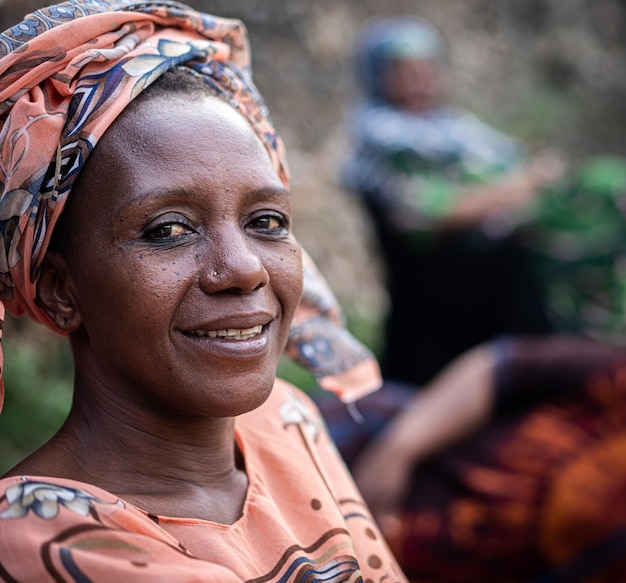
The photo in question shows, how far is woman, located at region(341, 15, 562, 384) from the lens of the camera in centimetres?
576

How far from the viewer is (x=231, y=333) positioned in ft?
5.24

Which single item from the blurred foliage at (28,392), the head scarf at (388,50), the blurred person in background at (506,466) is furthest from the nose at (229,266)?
the head scarf at (388,50)

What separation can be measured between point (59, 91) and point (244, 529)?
0.84 meters

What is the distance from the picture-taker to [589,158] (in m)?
11.1

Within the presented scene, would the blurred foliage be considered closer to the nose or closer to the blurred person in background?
the blurred person in background

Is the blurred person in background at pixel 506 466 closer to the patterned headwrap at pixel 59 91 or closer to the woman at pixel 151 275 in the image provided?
the woman at pixel 151 275

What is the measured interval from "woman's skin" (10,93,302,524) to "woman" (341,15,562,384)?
13.3ft

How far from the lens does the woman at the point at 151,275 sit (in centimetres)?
156

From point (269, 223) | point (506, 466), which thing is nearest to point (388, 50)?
point (506, 466)

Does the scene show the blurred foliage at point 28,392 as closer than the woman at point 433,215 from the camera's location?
Yes

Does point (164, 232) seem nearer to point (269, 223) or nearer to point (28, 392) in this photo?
point (269, 223)

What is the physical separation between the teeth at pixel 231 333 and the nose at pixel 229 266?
0.22ft

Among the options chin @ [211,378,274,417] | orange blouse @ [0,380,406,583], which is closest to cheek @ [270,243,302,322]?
chin @ [211,378,274,417]

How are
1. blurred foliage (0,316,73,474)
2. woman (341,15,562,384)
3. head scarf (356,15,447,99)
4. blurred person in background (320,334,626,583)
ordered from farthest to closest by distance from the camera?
head scarf (356,15,447,99) → woman (341,15,562,384) → blurred foliage (0,316,73,474) → blurred person in background (320,334,626,583)
